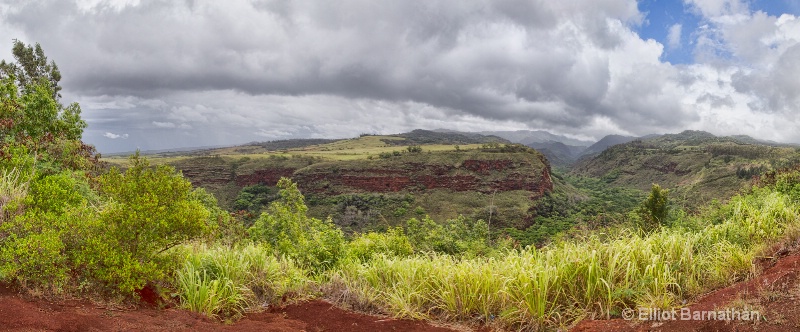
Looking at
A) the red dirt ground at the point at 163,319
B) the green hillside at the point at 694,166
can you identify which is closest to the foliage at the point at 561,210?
the green hillside at the point at 694,166

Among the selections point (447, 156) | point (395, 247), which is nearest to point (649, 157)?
point (447, 156)

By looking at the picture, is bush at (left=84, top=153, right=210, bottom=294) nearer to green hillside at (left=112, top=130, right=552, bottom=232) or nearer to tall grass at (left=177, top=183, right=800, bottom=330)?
tall grass at (left=177, top=183, right=800, bottom=330)

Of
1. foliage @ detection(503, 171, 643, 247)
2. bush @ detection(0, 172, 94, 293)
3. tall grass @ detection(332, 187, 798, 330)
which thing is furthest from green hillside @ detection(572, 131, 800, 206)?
bush @ detection(0, 172, 94, 293)

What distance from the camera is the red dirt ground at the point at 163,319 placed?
406 cm

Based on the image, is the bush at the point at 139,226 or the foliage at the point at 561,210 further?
the foliage at the point at 561,210

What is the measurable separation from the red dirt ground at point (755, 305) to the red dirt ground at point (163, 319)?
6.94 feet

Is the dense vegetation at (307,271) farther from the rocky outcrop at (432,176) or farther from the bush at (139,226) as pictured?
the rocky outcrop at (432,176)

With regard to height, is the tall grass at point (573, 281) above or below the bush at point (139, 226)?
below

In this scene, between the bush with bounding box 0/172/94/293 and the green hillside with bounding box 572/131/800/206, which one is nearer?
the bush with bounding box 0/172/94/293

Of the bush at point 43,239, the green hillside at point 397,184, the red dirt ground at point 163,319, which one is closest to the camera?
the red dirt ground at point 163,319

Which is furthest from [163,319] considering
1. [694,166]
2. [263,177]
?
[694,166]

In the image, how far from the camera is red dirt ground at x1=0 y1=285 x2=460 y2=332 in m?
4.06

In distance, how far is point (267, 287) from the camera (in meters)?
6.17

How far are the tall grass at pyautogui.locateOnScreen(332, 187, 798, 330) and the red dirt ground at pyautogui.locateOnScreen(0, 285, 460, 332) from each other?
47cm
